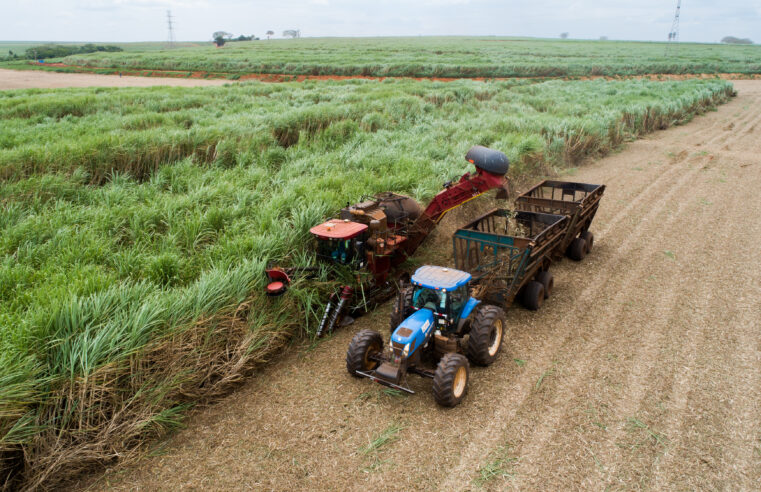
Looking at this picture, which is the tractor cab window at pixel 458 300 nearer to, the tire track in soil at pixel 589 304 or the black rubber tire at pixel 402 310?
the black rubber tire at pixel 402 310

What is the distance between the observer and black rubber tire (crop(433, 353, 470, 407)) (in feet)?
16.1

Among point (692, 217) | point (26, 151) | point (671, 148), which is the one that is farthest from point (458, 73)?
point (26, 151)

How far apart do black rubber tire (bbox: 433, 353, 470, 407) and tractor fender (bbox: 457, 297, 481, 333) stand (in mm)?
705

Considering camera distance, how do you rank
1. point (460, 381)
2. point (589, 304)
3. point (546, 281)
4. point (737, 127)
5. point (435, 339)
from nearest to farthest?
point (460, 381), point (435, 339), point (589, 304), point (546, 281), point (737, 127)

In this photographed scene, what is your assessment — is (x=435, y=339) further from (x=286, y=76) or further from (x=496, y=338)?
(x=286, y=76)

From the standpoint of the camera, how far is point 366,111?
58.9 ft

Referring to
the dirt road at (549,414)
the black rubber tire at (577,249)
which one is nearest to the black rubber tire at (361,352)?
the dirt road at (549,414)

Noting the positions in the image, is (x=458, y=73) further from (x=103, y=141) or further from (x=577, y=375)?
(x=577, y=375)

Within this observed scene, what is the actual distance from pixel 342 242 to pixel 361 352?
6.51 feet

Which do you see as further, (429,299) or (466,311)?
(466,311)

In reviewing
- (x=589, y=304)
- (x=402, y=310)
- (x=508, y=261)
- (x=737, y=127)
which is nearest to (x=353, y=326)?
(x=402, y=310)

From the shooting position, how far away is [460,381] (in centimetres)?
518

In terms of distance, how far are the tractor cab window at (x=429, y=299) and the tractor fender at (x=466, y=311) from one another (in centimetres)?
42

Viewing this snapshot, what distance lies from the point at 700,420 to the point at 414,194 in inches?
257
